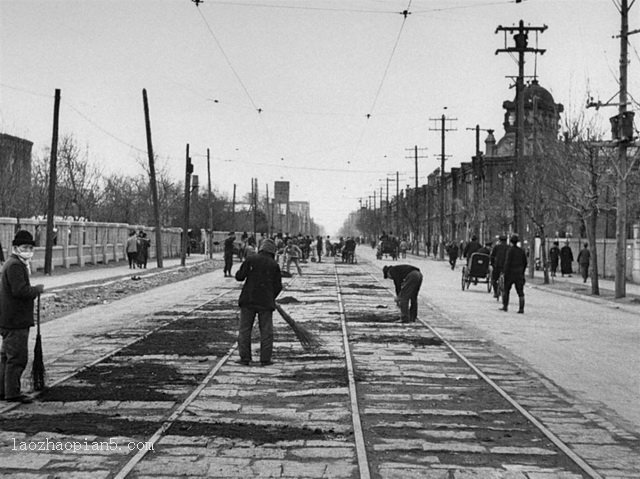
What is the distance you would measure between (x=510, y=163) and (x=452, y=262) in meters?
36.9

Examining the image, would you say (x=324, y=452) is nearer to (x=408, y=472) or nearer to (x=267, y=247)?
(x=408, y=472)

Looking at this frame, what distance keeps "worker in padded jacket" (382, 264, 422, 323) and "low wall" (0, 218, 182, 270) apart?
21.2m

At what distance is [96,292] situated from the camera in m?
26.3

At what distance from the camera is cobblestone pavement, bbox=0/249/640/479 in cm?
632

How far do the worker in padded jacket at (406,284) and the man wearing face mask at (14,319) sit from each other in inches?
336

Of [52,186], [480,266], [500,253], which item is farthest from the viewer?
[52,186]

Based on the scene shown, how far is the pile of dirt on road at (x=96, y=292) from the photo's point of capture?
20.9m

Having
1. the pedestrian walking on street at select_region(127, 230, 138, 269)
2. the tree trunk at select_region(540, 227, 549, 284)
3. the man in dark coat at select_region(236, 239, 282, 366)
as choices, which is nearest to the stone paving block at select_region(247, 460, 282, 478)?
the man in dark coat at select_region(236, 239, 282, 366)

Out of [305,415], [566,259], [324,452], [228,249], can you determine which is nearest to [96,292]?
[228,249]

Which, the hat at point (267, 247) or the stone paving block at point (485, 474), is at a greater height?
the hat at point (267, 247)

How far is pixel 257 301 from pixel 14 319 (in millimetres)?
3514

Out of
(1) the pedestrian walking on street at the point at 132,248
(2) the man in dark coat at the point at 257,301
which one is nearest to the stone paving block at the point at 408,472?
(2) the man in dark coat at the point at 257,301

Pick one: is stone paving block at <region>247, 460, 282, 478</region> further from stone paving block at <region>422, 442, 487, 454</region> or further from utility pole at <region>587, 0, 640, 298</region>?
utility pole at <region>587, 0, 640, 298</region>

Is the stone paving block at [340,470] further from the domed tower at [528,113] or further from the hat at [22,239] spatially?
the domed tower at [528,113]
